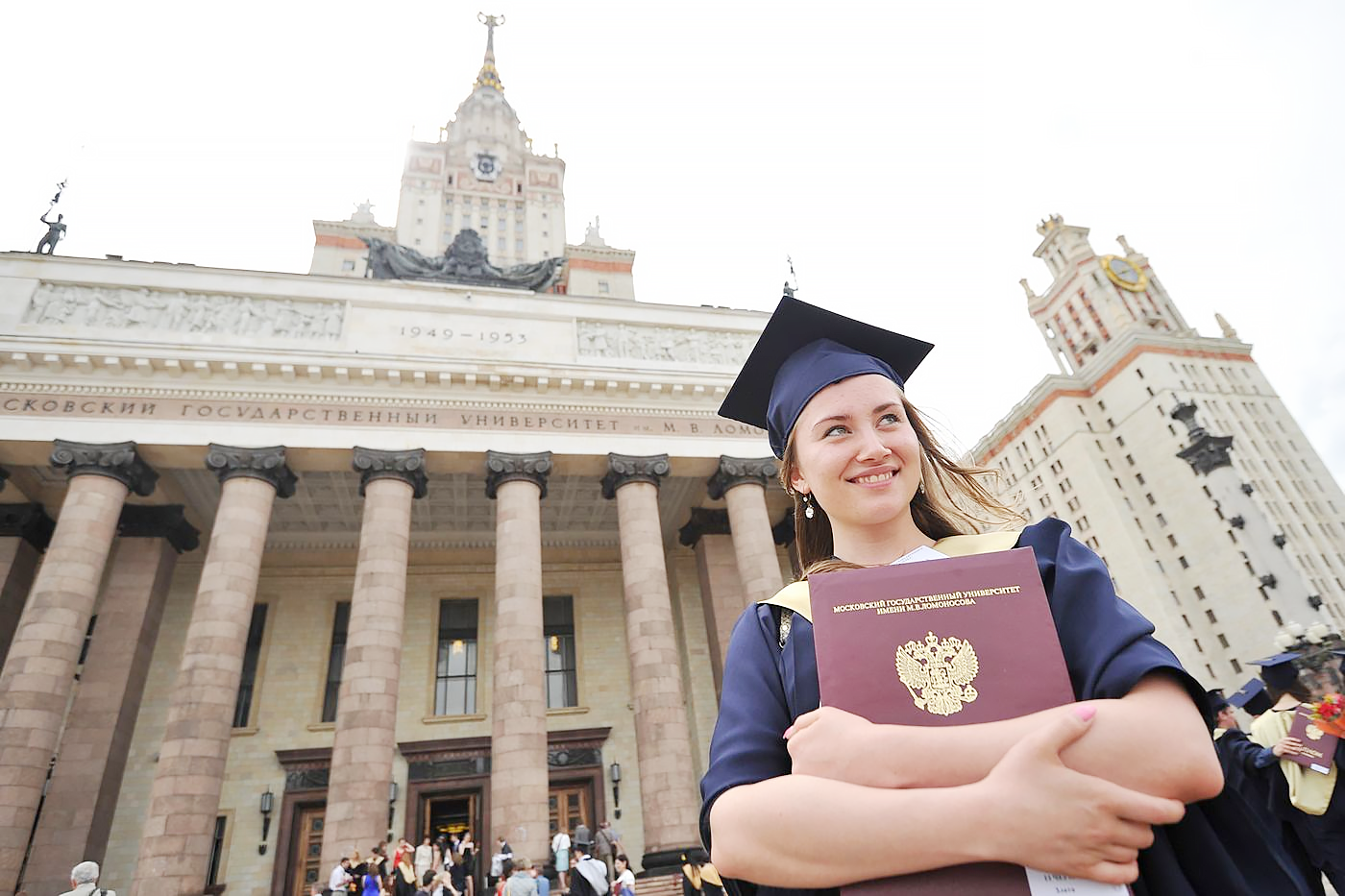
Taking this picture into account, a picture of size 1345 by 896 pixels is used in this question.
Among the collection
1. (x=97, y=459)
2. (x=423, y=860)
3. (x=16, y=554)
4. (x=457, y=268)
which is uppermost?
(x=457, y=268)

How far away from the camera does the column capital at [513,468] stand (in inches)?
634

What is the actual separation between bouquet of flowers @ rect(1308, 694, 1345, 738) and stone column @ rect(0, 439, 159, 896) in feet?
55.2

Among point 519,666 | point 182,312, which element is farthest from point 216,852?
point 182,312

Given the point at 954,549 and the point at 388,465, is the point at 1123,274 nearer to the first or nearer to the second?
the point at 388,465

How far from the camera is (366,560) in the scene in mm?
14438

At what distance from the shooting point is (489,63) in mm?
48844

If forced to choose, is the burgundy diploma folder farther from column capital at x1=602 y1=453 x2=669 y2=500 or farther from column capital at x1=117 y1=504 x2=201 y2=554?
column capital at x1=117 y1=504 x2=201 y2=554

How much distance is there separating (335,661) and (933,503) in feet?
69.0

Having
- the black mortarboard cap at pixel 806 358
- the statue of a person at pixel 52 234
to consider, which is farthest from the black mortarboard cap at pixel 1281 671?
the statue of a person at pixel 52 234

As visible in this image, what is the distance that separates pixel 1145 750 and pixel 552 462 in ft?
52.9

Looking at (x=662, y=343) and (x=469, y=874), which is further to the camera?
(x=662, y=343)

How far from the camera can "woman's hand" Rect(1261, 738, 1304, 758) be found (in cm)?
418

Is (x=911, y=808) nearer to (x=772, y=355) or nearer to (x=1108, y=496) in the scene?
(x=772, y=355)

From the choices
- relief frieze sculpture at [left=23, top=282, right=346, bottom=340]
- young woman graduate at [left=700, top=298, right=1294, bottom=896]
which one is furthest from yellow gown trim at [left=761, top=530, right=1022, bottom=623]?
relief frieze sculpture at [left=23, top=282, right=346, bottom=340]
